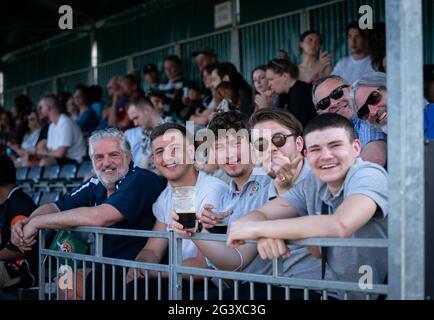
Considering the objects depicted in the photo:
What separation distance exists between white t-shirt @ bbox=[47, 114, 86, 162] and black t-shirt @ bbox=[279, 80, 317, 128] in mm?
4997

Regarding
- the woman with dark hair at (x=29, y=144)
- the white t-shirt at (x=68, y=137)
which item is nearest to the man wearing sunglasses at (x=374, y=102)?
the white t-shirt at (x=68, y=137)

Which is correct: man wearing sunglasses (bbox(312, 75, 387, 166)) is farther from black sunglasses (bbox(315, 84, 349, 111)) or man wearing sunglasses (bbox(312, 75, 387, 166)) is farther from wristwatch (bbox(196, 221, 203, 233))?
wristwatch (bbox(196, 221, 203, 233))

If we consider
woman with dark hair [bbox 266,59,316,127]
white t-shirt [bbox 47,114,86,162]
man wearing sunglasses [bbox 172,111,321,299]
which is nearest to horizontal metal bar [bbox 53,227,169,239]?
man wearing sunglasses [bbox 172,111,321,299]

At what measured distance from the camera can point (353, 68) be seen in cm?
816

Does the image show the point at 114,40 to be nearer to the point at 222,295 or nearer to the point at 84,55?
the point at 84,55

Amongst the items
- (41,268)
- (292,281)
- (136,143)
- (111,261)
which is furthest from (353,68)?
(292,281)

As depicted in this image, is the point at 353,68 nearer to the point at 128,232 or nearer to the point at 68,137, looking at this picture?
the point at 128,232

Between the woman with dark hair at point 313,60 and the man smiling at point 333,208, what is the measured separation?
418 centimetres

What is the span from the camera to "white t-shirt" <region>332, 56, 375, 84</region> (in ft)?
26.1

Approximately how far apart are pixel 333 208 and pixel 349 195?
0.31 metres

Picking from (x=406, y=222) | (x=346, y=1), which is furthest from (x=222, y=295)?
(x=346, y=1)

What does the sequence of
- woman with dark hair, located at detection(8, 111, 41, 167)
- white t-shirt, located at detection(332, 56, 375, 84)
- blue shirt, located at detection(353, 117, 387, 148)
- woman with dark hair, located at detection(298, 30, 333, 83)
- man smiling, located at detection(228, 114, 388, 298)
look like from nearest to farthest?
man smiling, located at detection(228, 114, 388, 298) < blue shirt, located at detection(353, 117, 387, 148) < white t-shirt, located at detection(332, 56, 375, 84) < woman with dark hair, located at detection(298, 30, 333, 83) < woman with dark hair, located at detection(8, 111, 41, 167)

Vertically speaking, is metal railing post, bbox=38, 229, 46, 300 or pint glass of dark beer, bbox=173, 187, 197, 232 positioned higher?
pint glass of dark beer, bbox=173, 187, 197, 232

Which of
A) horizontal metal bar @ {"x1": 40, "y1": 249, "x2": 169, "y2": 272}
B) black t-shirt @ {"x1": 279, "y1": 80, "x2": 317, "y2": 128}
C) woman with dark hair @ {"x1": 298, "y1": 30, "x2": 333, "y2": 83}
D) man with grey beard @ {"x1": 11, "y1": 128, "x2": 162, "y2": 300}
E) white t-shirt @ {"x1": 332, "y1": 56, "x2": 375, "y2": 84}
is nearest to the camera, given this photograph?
horizontal metal bar @ {"x1": 40, "y1": 249, "x2": 169, "y2": 272}
